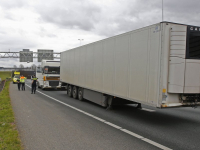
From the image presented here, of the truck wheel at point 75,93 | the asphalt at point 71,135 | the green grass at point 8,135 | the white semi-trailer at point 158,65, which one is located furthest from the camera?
the truck wheel at point 75,93

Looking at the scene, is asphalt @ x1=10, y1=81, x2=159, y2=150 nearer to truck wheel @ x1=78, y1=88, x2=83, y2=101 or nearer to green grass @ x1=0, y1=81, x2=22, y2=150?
green grass @ x1=0, y1=81, x2=22, y2=150

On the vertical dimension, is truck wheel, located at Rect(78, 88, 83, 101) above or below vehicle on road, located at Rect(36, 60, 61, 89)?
below

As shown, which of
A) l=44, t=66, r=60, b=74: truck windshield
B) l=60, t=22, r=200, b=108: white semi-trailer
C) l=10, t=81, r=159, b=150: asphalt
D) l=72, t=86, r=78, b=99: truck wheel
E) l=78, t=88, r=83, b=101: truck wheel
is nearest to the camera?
l=10, t=81, r=159, b=150: asphalt

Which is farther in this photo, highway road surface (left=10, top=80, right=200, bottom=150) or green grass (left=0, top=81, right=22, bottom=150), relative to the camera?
highway road surface (left=10, top=80, right=200, bottom=150)

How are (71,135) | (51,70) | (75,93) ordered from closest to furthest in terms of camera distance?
(71,135)
(75,93)
(51,70)

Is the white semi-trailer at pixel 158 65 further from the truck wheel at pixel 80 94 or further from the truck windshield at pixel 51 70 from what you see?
the truck windshield at pixel 51 70

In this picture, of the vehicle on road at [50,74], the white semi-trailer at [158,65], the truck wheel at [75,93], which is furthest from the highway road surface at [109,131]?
the vehicle on road at [50,74]

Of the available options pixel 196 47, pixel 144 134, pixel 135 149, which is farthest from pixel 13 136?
pixel 196 47

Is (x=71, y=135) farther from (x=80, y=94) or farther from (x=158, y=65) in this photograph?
(x=80, y=94)

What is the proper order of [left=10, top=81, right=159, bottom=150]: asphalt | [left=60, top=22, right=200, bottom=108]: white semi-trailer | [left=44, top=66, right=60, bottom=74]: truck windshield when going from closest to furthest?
[left=10, top=81, right=159, bottom=150]: asphalt → [left=60, top=22, right=200, bottom=108]: white semi-trailer → [left=44, top=66, right=60, bottom=74]: truck windshield

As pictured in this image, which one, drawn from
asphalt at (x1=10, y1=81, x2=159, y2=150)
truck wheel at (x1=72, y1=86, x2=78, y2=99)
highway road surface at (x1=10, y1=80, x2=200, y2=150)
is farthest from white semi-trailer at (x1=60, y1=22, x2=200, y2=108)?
truck wheel at (x1=72, y1=86, x2=78, y2=99)

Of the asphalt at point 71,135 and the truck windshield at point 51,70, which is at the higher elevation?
the truck windshield at point 51,70

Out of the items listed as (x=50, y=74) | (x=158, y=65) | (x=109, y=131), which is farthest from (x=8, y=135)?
(x=50, y=74)

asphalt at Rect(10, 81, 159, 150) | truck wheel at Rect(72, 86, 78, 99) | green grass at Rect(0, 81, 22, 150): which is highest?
truck wheel at Rect(72, 86, 78, 99)
